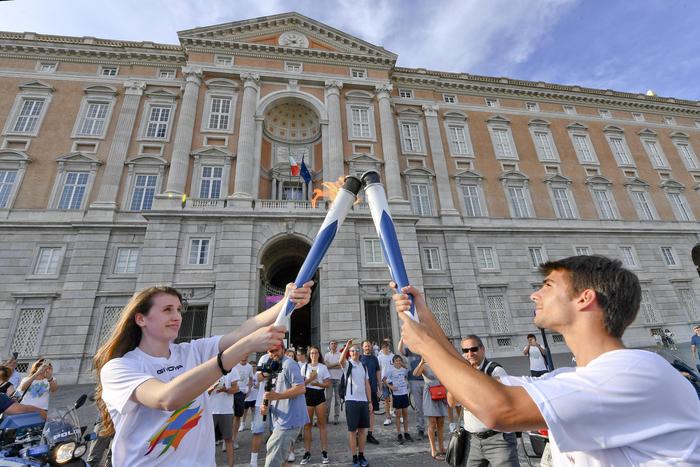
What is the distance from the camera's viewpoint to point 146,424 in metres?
1.94

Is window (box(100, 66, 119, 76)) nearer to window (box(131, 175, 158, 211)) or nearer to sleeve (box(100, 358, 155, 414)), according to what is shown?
window (box(131, 175, 158, 211))

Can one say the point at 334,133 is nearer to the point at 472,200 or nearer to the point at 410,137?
the point at 410,137

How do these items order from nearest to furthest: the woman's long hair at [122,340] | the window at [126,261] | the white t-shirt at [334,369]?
the woman's long hair at [122,340], the white t-shirt at [334,369], the window at [126,261]

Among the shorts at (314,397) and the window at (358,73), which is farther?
the window at (358,73)

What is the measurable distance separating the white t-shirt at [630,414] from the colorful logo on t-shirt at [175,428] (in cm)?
208

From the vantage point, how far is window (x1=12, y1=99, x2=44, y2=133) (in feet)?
65.5

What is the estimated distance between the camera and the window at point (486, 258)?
2147 centimetres

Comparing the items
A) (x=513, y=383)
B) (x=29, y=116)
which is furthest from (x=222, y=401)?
(x=29, y=116)

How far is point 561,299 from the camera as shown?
1762mm

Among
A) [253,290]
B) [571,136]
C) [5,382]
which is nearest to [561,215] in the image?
[571,136]

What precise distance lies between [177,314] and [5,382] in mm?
5967

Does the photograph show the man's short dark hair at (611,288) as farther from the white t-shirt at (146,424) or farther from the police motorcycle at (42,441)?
the police motorcycle at (42,441)

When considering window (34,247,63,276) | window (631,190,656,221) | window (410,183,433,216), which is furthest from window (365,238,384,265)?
window (631,190,656,221)

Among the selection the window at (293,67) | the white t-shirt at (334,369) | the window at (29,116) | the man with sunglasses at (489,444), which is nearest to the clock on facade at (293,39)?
the window at (293,67)
